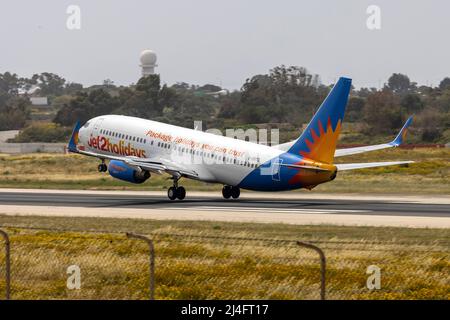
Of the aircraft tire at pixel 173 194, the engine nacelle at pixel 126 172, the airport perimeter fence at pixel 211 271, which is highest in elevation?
the engine nacelle at pixel 126 172

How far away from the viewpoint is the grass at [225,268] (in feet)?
84.1

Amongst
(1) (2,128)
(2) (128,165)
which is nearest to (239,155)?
(2) (128,165)

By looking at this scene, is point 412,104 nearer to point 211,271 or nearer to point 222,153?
point 222,153

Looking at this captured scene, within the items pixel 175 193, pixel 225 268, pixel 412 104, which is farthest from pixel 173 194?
pixel 412 104

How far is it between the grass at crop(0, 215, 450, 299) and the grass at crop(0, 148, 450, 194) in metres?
28.1

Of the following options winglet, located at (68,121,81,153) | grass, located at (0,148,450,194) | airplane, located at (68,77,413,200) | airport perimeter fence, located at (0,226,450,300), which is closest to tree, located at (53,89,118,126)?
grass, located at (0,148,450,194)

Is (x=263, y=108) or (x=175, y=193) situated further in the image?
(x=263, y=108)

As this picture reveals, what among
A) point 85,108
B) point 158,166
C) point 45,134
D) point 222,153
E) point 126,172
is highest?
point 85,108

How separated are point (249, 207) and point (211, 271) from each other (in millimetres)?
28038

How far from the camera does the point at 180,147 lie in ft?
202

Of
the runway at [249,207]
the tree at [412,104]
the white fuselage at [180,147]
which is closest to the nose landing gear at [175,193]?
the runway at [249,207]

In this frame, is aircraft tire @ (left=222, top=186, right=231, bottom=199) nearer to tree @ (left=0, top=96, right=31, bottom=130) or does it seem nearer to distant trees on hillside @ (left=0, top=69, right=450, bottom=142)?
distant trees on hillside @ (left=0, top=69, right=450, bottom=142)

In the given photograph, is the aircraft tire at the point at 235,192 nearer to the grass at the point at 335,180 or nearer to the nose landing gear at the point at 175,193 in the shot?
the nose landing gear at the point at 175,193

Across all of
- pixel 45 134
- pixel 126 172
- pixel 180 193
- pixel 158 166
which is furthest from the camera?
pixel 45 134
